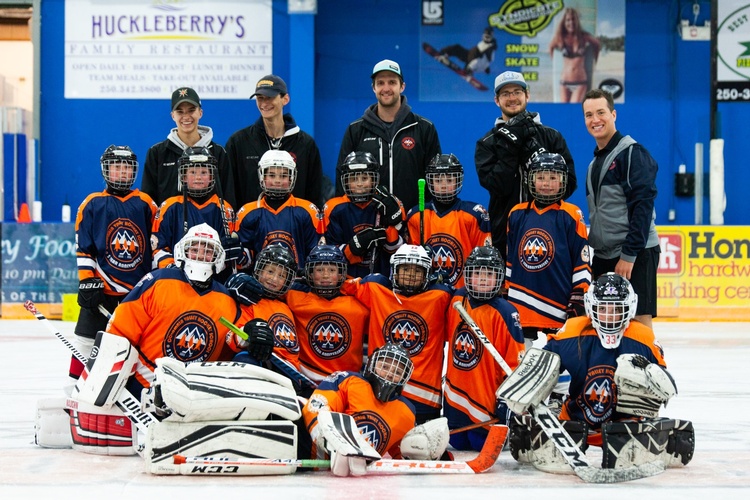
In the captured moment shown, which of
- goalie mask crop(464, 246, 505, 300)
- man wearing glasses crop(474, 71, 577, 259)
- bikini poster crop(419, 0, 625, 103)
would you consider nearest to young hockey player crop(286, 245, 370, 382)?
goalie mask crop(464, 246, 505, 300)

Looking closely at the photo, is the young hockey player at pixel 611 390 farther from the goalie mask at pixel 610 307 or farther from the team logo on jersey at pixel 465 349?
the team logo on jersey at pixel 465 349

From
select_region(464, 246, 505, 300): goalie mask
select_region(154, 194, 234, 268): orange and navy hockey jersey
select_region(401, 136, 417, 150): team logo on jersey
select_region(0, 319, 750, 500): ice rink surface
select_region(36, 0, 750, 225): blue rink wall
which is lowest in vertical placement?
select_region(0, 319, 750, 500): ice rink surface

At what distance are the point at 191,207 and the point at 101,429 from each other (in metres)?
1.21

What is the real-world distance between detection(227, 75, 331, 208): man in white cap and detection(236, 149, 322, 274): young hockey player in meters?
0.40

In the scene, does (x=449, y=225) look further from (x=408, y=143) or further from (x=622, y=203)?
(x=622, y=203)

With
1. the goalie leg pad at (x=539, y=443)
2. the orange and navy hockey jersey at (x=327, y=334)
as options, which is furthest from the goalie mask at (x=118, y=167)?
the goalie leg pad at (x=539, y=443)

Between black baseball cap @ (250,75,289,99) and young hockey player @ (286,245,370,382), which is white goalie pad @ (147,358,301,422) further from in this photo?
black baseball cap @ (250,75,289,99)

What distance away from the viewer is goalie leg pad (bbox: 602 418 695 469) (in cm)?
386

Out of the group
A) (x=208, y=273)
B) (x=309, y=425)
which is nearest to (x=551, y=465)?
(x=309, y=425)

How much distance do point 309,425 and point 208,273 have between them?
0.84 metres

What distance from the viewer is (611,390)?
4.13m

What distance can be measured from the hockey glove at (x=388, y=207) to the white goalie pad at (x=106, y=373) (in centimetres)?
141

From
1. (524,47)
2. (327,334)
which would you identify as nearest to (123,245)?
(327,334)

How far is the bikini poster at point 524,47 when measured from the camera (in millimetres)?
12664
